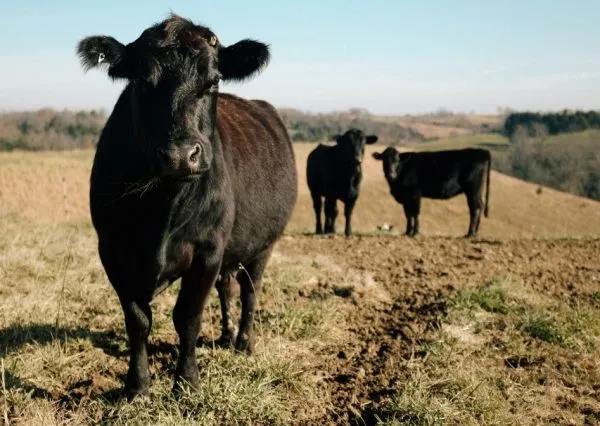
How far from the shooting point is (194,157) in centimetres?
294

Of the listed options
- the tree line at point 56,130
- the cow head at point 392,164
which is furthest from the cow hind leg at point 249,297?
the tree line at point 56,130

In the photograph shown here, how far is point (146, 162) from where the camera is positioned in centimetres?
338

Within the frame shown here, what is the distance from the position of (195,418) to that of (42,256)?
4.53 meters

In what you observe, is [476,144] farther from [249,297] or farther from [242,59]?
[242,59]

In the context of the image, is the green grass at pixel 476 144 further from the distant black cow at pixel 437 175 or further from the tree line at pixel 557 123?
the distant black cow at pixel 437 175

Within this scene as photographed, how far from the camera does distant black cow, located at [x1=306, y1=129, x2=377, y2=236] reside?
1402 cm

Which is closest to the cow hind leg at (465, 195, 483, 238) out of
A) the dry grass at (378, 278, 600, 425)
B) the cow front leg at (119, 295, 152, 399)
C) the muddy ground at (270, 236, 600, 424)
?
the muddy ground at (270, 236, 600, 424)

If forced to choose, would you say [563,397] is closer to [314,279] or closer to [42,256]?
[314,279]

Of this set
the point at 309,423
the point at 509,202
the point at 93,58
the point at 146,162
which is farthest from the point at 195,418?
the point at 509,202

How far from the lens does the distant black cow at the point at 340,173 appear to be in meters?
14.0

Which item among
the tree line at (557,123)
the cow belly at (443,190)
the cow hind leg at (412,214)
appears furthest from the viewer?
the tree line at (557,123)

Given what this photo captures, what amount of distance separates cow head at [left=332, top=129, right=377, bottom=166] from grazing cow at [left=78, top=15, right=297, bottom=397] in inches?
391

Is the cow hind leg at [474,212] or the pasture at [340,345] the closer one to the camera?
the pasture at [340,345]

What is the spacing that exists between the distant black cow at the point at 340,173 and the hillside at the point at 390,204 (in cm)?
2127
